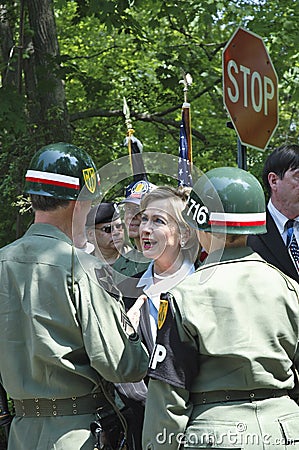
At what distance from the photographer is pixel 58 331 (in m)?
3.28

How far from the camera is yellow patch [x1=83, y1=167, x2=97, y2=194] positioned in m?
3.51

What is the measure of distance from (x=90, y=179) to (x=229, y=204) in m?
0.70

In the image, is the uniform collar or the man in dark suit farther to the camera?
the man in dark suit

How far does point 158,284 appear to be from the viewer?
13.4ft

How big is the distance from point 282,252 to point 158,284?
0.99m

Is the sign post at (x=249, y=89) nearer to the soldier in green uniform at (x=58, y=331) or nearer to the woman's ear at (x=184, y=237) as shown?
the woman's ear at (x=184, y=237)

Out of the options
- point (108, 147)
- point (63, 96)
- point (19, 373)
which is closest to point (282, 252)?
point (19, 373)

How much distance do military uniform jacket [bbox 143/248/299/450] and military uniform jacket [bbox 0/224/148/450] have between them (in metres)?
0.32

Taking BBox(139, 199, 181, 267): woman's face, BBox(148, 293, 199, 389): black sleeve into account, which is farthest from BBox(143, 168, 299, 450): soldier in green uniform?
BBox(139, 199, 181, 267): woman's face

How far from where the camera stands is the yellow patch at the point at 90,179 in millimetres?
3512

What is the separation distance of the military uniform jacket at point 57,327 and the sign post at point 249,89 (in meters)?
2.33

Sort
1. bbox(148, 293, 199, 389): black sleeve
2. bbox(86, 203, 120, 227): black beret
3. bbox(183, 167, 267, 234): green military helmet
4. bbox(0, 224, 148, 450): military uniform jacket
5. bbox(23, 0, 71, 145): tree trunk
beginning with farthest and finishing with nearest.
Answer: bbox(23, 0, 71, 145): tree trunk → bbox(86, 203, 120, 227): black beret → bbox(0, 224, 148, 450): military uniform jacket → bbox(183, 167, 267, 234): green military helmet → bbox(148, 293, 199, 389): black sleeve

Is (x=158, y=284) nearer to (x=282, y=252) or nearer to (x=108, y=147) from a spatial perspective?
(x=282, y=252)

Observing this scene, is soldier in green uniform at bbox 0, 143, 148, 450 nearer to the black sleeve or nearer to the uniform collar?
the uniform collar
